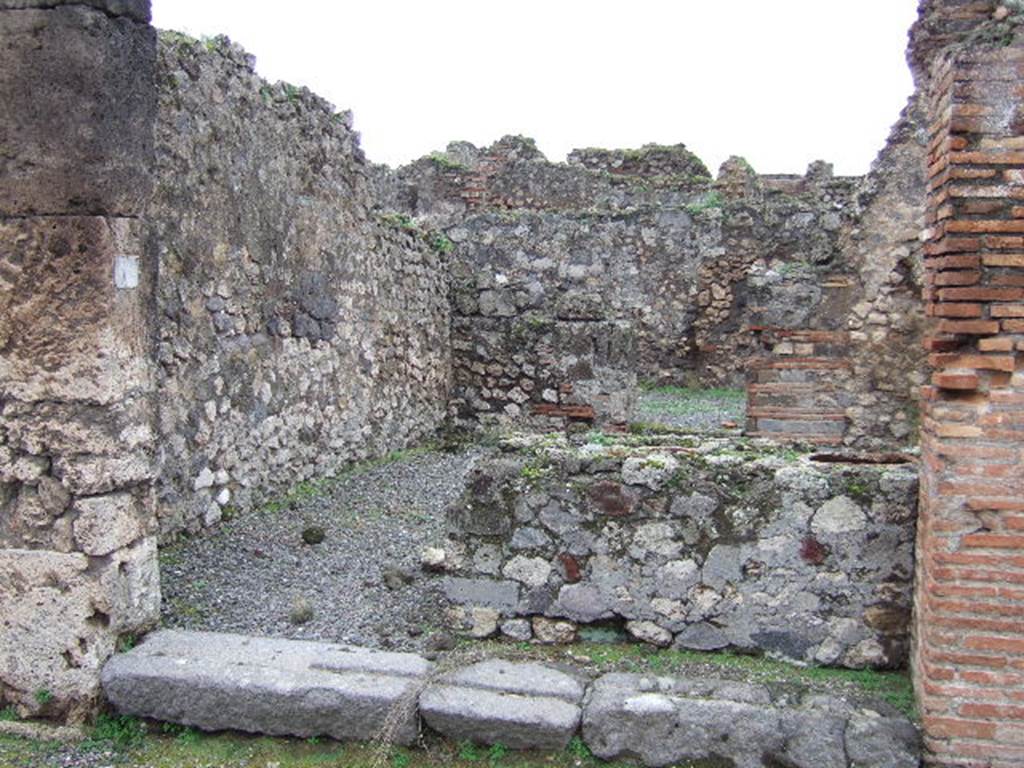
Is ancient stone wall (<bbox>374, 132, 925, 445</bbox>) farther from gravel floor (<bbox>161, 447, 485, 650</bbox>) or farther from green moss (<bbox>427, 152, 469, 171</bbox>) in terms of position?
gravel floor (<bbox>161, 447, 485, 650</bbox>)

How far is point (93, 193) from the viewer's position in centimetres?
403

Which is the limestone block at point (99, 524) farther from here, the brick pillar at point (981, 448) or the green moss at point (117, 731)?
the brick pillar at point (981, 448)

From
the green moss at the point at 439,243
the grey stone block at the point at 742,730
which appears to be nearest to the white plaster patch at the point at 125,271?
the grey stone block at the point at 742,730

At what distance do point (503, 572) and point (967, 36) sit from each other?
308 centimetres

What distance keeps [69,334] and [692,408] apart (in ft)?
35.3

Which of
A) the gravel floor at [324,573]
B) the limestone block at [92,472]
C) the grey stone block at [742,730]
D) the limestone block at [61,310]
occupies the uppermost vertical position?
the limestone block at [61,310]

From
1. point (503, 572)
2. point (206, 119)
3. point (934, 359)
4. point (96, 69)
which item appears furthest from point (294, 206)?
point (934, 359)

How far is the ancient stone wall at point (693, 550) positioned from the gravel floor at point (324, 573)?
37cm

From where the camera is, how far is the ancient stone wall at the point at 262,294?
607cm

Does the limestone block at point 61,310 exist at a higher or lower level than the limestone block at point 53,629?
higher

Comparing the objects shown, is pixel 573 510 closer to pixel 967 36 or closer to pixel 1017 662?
pixel 1017 662

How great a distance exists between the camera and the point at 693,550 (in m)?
4.26

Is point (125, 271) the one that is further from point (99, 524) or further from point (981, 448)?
point (981, 448)

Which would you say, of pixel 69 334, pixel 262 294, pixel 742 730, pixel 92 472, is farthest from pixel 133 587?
pixel 262 294
